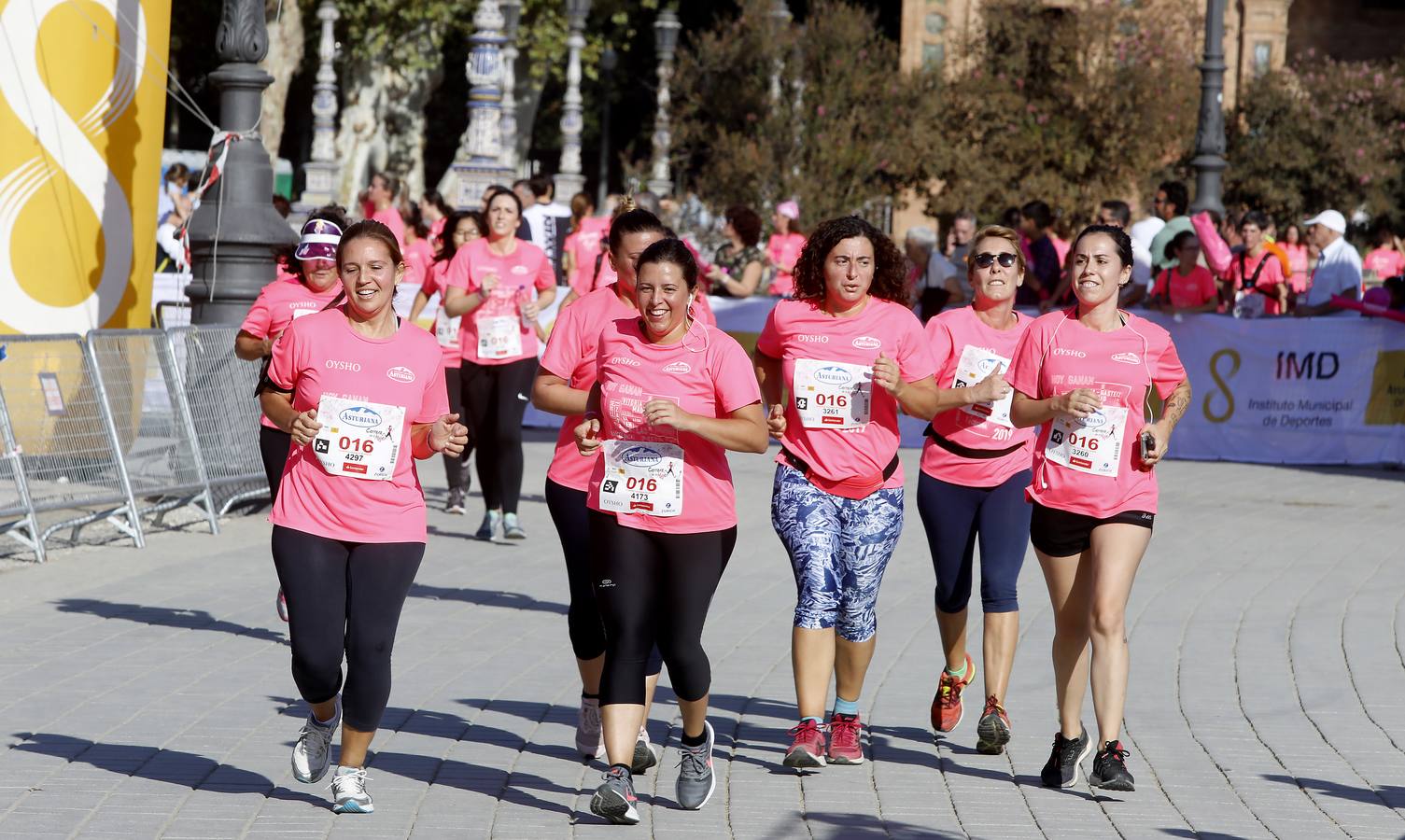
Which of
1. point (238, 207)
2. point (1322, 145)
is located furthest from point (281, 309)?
point (1322, 145)

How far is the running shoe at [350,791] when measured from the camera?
5.77 m

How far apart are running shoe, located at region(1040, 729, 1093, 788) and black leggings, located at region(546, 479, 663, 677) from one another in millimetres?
1318

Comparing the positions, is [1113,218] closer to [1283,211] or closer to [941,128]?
[941,128]

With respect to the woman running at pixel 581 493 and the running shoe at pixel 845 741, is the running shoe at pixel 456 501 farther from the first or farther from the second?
the running shoe at pixel 845 741

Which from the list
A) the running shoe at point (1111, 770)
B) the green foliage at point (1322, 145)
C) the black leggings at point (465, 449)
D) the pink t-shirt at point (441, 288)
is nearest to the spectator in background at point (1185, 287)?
A: the black leggings at point (465, 449)

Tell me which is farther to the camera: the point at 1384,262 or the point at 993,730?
the point at 1384,262

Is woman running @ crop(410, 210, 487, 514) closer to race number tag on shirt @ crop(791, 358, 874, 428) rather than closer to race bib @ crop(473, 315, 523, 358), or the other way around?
race bib @ crop(473, 315, 523, 358)

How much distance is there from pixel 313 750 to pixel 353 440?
913 millimetres

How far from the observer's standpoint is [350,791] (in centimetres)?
577

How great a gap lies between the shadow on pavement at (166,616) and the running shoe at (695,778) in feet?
9.85

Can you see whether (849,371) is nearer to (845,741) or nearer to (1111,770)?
(845,741)

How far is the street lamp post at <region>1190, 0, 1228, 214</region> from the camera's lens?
61.5 ft

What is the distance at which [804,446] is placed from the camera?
6.51m

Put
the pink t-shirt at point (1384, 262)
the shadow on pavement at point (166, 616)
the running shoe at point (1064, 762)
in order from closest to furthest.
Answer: the running shoe at point (1064, 762), the shadow on pavement at point (166, 616), the pink t-shirt at point (1384, 262)
